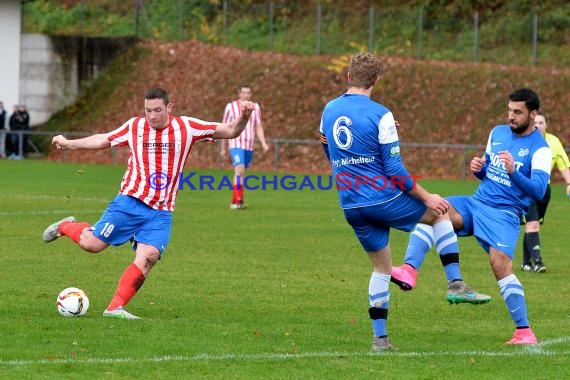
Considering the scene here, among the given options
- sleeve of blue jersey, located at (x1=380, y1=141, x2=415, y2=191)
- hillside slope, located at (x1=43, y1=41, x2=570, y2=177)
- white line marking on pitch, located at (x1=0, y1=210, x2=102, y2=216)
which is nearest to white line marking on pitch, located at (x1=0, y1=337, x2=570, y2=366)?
sleeve of blue jersey, located at (x1=380, y1=141, x2=415, y2=191)

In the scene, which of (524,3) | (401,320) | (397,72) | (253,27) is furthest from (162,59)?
(401,320)

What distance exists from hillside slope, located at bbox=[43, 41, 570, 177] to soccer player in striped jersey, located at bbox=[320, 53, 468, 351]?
82.7 feet

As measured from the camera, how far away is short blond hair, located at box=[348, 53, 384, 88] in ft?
25.7

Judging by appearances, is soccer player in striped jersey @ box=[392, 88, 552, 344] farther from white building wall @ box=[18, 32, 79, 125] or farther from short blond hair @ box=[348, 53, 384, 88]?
white building wall @ box=[18, 32, 79, 125]

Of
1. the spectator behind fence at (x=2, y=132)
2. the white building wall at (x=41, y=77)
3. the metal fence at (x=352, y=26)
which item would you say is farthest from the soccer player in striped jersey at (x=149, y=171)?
the white building wall at (x=41, y=77)

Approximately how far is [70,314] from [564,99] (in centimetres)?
2697

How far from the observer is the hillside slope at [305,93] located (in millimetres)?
34906

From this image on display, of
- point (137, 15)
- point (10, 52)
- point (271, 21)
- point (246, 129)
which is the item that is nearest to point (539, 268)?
point (246, 129)

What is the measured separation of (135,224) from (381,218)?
2.50 m

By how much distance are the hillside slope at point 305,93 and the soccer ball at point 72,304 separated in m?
24.5

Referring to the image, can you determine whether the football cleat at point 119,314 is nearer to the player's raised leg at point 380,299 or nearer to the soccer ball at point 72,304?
the soccer ball at point 72,304

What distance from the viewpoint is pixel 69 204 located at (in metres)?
21.1

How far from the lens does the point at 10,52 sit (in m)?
41.0

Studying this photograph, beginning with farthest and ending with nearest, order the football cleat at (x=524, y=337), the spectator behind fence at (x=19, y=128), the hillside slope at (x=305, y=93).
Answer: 1. the spectator behind fence at (x=19, y=128)
2. the hillside slope at (x=305, y=93)
3. the football cleat at (x=524, y=337)
